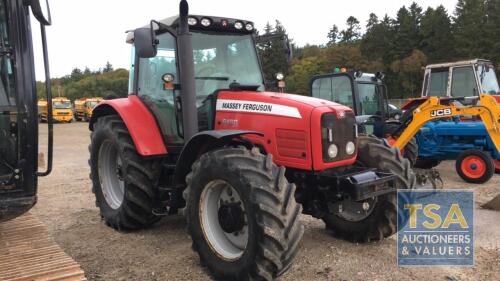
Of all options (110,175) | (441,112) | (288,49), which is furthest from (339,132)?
(441,112)

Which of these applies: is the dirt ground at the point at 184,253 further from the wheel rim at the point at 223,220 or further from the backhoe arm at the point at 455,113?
the backhoe arm at the point at 455,113

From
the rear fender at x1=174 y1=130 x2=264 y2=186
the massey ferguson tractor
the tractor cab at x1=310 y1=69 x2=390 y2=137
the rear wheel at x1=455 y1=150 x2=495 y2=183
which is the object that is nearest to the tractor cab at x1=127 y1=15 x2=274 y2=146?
the rear fender at x1=174 y1=130 x2=264 y2=186

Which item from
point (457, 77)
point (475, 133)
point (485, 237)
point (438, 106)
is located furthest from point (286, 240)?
point (457, 77)

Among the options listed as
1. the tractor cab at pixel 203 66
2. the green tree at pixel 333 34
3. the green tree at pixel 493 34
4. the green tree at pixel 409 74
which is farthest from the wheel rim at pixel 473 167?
the green tree at pixel 333 34

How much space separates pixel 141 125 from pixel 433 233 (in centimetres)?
354

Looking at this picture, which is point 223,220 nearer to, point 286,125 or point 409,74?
point 286,125

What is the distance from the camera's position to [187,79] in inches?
182

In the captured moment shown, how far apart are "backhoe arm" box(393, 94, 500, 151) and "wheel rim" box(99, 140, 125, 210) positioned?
17.9ft

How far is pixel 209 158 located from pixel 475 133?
7195 mm

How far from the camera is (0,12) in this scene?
10.6 ft

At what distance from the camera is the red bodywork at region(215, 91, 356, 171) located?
4109 millimetres

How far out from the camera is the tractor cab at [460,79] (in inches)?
466

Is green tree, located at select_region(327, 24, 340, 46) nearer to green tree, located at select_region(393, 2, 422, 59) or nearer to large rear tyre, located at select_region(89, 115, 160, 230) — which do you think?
green tree, located at select_region(393, 2, 422, 59)

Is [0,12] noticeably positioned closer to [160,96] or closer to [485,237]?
[160,96]
